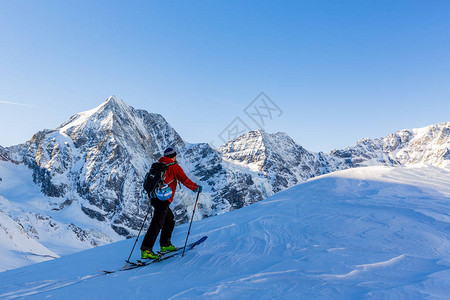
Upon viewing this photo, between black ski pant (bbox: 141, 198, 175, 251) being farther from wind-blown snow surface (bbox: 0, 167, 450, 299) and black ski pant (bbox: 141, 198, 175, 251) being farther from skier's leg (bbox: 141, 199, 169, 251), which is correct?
wind-blown snow surface (bbox: 0, 167, 450, 299)

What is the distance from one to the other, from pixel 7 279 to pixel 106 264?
2.24 meters

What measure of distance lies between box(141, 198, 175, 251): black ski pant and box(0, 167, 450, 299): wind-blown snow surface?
68 centimetres

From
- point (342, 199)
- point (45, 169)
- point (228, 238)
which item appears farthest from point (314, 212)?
point (45, 169)

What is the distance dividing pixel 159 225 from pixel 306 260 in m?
3.22

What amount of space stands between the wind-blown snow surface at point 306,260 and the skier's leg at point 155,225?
2.16 feet

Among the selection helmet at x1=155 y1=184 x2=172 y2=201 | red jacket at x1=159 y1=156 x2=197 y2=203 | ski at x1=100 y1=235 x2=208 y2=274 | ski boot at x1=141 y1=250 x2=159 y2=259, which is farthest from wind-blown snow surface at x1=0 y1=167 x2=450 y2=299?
red jacket at x1=159 y1=156 x2=197 y2=203

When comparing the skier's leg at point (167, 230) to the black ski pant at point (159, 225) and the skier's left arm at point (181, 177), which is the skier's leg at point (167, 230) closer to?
the black ski pant at point (159, 225)

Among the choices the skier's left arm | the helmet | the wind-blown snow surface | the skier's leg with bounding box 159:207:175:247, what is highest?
the skier's left arm

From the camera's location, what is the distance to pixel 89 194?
179 m

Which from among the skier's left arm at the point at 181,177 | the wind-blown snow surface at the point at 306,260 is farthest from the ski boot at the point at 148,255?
the skier's left arm at the point at 181,177

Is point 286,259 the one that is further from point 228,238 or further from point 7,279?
point 7,279

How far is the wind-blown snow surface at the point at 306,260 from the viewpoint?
3822 mm

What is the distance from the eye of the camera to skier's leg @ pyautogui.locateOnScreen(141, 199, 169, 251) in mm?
6242

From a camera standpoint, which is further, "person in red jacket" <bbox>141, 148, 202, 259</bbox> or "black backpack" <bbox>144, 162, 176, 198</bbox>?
"black backpack" <bbox>144, 162, 176, 198</bbox>
